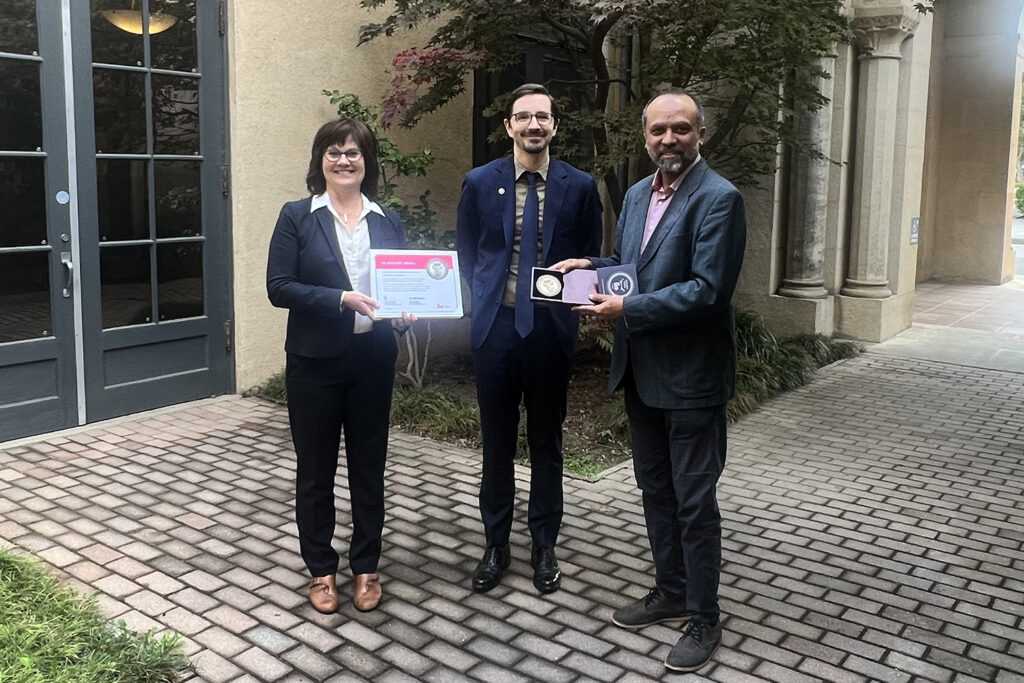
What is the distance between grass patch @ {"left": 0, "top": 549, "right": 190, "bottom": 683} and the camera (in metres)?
3.11

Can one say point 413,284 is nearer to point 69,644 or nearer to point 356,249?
point 356,249

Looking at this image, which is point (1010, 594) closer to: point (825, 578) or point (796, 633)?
point (825, 578)

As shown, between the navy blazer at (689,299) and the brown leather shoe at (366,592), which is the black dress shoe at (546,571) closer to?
the brown leather shoe at (366,592)

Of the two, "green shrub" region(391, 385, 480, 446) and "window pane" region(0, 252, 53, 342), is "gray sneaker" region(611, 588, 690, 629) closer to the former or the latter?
"green shrub" region(391, 385, 480, 446)

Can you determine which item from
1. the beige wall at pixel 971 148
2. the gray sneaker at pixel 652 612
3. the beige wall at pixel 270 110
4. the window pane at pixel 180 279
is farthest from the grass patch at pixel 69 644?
the beige wall at pixel 971 148

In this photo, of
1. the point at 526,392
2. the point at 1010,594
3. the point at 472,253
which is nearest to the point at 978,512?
the point at 1010,594

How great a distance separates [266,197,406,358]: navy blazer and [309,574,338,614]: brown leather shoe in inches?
35.5

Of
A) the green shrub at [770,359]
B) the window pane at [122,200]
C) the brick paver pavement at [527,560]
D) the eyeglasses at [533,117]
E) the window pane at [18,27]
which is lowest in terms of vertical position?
the brick paver pavement at [527,560]

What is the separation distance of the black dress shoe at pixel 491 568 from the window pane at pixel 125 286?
11.4 ft

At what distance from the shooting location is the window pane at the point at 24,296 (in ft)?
18.7

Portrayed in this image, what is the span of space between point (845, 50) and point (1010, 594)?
713 cm

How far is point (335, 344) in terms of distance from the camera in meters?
3.57

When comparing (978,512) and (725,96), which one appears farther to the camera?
(725,96)

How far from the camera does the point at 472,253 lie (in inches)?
157
